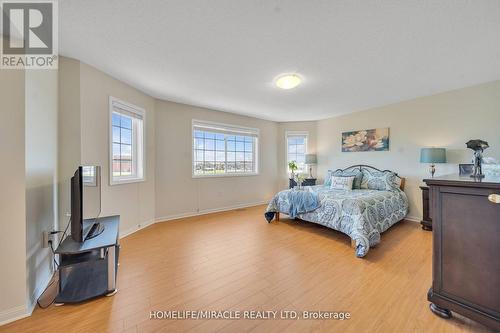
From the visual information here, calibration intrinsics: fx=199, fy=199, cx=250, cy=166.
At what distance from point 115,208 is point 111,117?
1.38 m

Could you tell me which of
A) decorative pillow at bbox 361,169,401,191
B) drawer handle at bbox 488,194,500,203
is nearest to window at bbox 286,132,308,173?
decorative pillow at bbox 361,169,401,191

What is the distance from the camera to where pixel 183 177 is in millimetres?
4324

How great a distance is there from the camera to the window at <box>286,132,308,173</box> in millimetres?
5855

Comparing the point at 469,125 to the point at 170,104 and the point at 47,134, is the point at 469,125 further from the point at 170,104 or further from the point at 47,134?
the point at 47,134

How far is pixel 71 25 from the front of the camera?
184 centimetres

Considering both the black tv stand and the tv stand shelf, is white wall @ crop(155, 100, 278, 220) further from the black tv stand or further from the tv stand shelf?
the tv stand shelf

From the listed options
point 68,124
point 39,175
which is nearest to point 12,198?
point 39,175

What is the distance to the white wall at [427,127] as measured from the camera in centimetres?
315

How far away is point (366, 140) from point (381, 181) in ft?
3.73

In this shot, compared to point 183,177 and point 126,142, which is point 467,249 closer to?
point 183,177

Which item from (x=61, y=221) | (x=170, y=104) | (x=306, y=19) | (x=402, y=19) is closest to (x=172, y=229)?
(x=61, y=221)

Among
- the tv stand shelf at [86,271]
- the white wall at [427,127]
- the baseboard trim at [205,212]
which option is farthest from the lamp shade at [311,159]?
the tv stand shelf at [86,271]

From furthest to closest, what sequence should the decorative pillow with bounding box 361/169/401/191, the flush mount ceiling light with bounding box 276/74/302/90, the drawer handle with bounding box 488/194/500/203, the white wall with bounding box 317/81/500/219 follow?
the decorative pillow with bounding box 361/169/401/191 → the white wall with bounding box 317/81/500/219 → the flush mount ceiling light with bounding box 276/74/302/90 → the drawer handle with bounding box 488/194/500/203

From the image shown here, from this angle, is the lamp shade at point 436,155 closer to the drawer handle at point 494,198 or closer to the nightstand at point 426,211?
the nightstand at point 426,211
